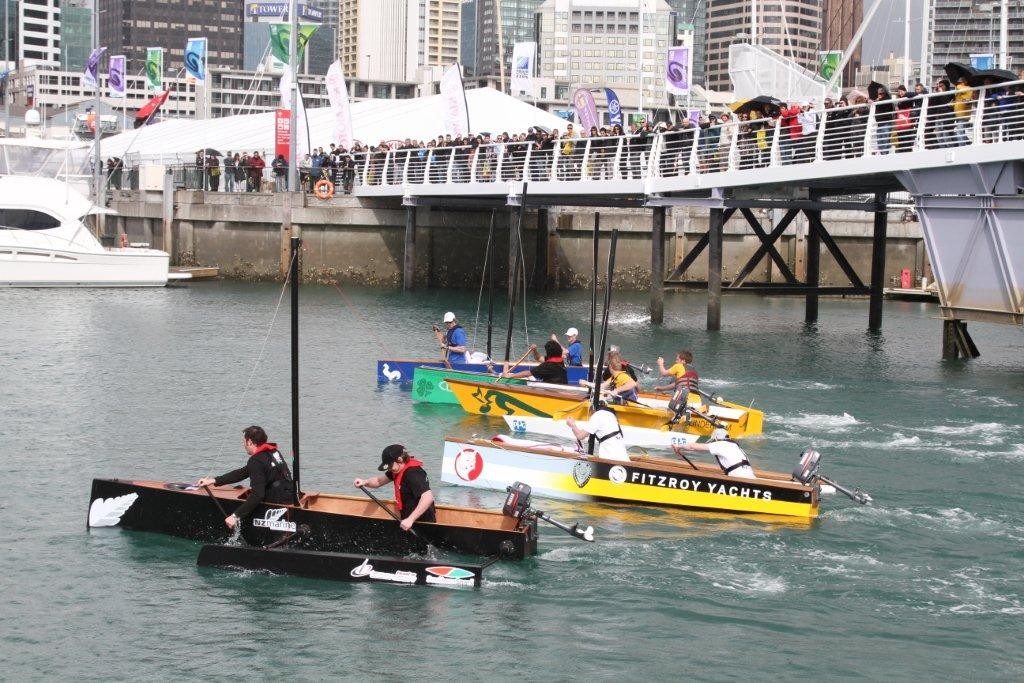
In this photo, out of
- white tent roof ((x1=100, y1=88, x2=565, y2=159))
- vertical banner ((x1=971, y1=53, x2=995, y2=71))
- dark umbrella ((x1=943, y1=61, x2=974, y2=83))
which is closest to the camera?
dark umbrella ((x1=943, y1=61, x2=974, y2=83))

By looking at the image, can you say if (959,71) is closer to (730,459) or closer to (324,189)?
(730,459)

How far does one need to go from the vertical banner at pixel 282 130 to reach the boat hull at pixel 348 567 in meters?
40.6

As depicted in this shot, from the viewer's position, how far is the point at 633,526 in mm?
18906

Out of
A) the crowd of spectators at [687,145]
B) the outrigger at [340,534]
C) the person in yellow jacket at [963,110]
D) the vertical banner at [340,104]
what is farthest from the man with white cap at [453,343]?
the vertical banner at [340,104]

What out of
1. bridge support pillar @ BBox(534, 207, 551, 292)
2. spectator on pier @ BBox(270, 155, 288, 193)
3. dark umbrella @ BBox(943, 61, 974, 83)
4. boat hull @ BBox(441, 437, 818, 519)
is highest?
dark umbrella @ BBox(943, 61, 974, 83)

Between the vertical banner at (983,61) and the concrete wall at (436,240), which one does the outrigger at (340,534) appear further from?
the vertical banner at (983,61)

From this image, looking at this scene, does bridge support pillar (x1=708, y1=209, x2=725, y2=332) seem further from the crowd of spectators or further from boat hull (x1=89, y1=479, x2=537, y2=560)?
boat hull (x1=89, y1=479, x2=537, y2=560)

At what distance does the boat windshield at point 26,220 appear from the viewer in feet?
164

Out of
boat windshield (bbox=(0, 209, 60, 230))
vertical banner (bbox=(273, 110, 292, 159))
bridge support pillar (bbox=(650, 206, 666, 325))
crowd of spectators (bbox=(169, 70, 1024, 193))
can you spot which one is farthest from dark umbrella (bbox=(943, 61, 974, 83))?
boat windshield (bbox=(0, 209, 60, 230))

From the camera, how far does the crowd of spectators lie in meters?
31.3

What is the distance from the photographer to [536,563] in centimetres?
1706

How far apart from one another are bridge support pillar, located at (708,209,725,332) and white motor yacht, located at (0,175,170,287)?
70.5ft

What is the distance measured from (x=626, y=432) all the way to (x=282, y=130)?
35.8m

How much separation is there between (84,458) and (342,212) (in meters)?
35.4
